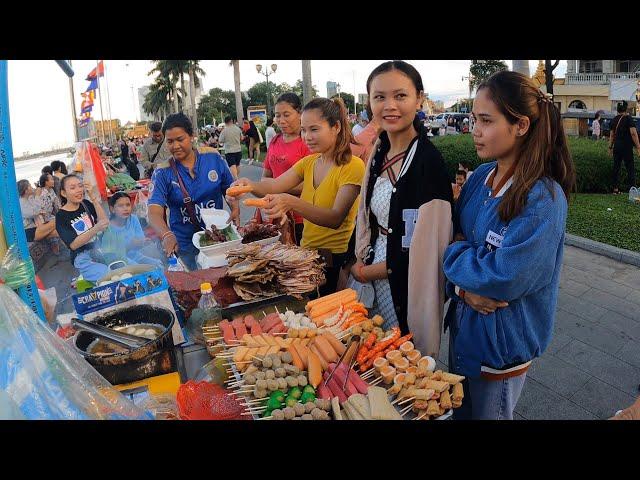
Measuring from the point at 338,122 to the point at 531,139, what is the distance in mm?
1575

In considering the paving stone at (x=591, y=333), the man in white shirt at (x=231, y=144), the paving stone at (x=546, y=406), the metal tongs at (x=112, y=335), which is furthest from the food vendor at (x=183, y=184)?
the man in white shirt at (x=231, y=144)

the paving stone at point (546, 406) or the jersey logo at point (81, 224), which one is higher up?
the jersey logo at point (81, 224)

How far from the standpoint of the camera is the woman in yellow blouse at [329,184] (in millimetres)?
3107

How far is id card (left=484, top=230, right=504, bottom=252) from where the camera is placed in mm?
1947

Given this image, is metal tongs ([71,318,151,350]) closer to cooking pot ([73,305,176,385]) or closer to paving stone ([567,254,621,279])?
cooking pot ([73,305,176,385])

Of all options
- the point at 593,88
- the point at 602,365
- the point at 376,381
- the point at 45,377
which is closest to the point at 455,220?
the point at 376,381

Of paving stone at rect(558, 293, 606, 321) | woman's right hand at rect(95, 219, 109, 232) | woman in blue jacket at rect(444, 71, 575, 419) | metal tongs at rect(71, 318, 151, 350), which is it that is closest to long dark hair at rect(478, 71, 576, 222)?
woman in blue jacket at rect(444, 71, 575, 419)

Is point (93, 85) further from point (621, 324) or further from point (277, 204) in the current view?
point (621, 324)

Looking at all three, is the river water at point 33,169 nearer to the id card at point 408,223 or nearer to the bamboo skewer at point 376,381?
the id card at point 408,223

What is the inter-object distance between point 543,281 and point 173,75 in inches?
2260

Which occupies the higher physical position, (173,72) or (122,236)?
(173,72)

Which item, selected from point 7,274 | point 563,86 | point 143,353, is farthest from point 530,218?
point 563,86

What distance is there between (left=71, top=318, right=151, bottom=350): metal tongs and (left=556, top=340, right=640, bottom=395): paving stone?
3.78 m

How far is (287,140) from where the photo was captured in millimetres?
4664
